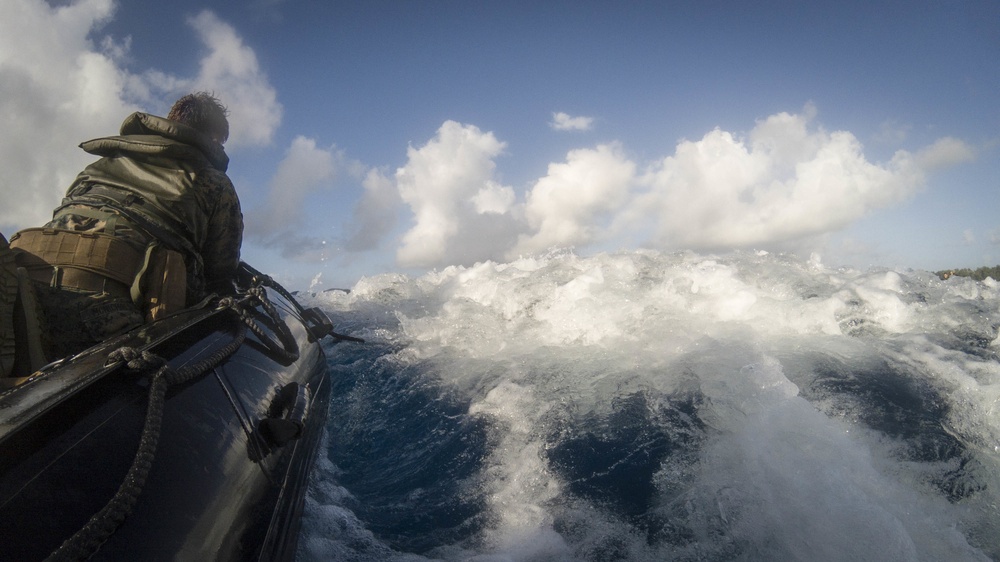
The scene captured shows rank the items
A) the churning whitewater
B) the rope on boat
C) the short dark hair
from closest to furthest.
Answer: the rope on boat < the churning whitewater < the short dark hair

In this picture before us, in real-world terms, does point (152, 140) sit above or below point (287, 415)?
above

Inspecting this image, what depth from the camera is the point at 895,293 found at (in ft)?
19.8

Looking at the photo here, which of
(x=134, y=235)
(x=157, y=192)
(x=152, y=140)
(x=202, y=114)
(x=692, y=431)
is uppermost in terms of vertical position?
(x=202, y=114)

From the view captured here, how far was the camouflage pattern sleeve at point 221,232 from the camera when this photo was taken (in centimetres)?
304

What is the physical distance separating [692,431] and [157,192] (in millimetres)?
4312

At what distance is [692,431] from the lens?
3783mm

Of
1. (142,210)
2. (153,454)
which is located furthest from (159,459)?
(142,210)

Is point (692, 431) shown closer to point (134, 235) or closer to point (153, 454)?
point (153, 454)

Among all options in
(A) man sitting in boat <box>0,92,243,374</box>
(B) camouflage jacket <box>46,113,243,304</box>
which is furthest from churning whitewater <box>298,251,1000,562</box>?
(B) camouflage jacket <box>46,113,243,304</box>

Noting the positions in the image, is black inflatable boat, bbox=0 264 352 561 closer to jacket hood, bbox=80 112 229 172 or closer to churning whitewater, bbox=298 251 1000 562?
churning whitewater, bbox=298 251 1000 562

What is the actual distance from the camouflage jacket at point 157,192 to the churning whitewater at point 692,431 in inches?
79.2

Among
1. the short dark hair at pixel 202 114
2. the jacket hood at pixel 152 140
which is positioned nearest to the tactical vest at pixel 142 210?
the jacket hood at pixel 152 140

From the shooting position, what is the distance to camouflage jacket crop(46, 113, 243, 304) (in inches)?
98.4

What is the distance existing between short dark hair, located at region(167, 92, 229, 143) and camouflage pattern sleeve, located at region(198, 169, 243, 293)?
1.76 feet
